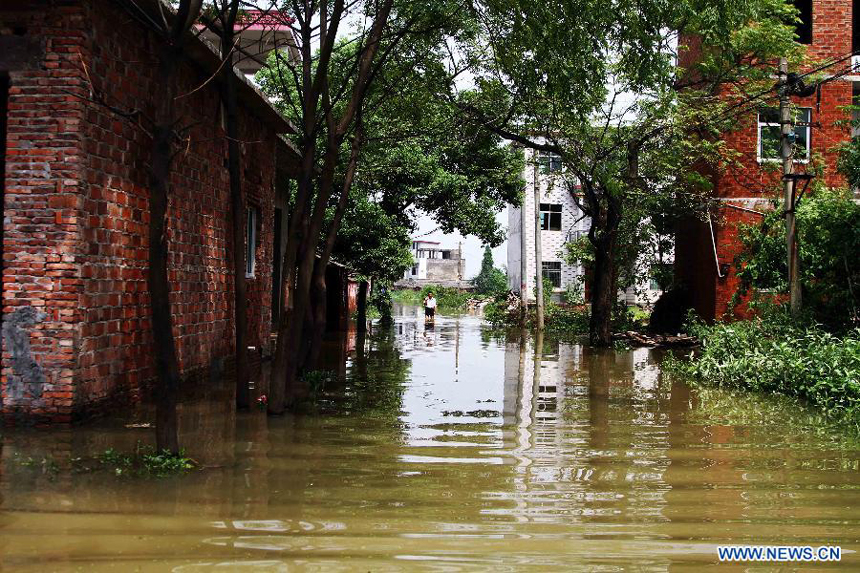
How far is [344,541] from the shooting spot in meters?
4.80

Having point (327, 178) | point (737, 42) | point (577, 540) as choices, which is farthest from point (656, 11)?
point (737, 42)

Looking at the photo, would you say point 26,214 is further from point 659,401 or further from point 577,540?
point 659,401

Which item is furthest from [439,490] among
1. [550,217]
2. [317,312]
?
[550,217]

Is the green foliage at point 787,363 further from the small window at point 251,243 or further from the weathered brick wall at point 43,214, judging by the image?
the weathered brick wall at point 43,214

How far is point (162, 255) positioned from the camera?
21.5 ft

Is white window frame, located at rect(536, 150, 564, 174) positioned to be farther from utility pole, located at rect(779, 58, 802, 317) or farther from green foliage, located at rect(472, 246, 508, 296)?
green foliage, located at rect(472, 246, 508, 296)

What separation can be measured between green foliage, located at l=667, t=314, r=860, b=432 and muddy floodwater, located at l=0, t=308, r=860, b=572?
607 millimetres

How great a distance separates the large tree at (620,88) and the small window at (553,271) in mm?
20297

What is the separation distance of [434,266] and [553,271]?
4477 cm

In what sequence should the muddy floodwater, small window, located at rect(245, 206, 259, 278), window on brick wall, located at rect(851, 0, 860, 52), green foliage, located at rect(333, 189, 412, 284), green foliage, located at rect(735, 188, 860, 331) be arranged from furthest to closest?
1. green foliage, located at rect(333, 189, 412, 284)
2. window on brick wall, located at rect(851, 0, 860, 52)
3. small window, located at rect(245, 206, 259, 278)
4. green foliage, located at rect(735, 188, 860, 331)
5. the muddy floodwater

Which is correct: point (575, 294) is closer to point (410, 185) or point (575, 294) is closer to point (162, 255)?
point (410, 185)

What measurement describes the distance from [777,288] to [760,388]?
178 inches

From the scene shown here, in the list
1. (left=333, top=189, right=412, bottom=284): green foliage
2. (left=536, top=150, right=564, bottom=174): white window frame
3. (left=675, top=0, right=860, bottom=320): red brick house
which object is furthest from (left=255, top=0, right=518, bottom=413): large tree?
(left=333, top=189, right=412, bottom=284): green foliage

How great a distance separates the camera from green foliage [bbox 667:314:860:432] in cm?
1115
